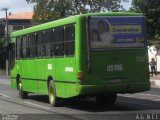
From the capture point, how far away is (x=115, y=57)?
17062 mm

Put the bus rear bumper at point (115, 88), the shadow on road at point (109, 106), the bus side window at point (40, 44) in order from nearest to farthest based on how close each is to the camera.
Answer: the bus rear bumper at point (115, 88)
the shadow on road at point (109, 106)
the bus side window at point (40, 44)

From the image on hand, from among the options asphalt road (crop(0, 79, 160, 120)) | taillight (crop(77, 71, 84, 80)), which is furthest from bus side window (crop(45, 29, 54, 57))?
taillight (crop(77, 71, 84, 80))

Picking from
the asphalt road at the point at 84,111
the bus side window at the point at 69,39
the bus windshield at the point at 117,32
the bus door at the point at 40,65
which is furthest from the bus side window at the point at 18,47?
the bus windshield at the point at 117,32

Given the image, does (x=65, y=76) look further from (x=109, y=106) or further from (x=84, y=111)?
(x=109, y=106)

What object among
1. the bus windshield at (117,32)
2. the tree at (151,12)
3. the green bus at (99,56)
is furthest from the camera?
the tree at (151,12)

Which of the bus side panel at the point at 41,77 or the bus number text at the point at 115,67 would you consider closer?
the bus number text at the point at 115,67

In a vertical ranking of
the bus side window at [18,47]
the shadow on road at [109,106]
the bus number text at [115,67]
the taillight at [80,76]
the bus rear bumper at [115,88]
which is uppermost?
the bus side window at [18,47]

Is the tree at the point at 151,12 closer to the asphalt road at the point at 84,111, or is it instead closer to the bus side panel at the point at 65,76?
the asphalt road at the point at 84,111

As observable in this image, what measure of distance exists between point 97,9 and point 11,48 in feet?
99.2

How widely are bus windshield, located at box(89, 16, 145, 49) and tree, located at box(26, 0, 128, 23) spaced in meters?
36.5

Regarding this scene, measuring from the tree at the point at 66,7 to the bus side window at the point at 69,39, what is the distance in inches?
1428

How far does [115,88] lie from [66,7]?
1482 inches

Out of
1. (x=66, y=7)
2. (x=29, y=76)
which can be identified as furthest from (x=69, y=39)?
(x=66, y=7)

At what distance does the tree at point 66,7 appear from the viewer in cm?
5400
